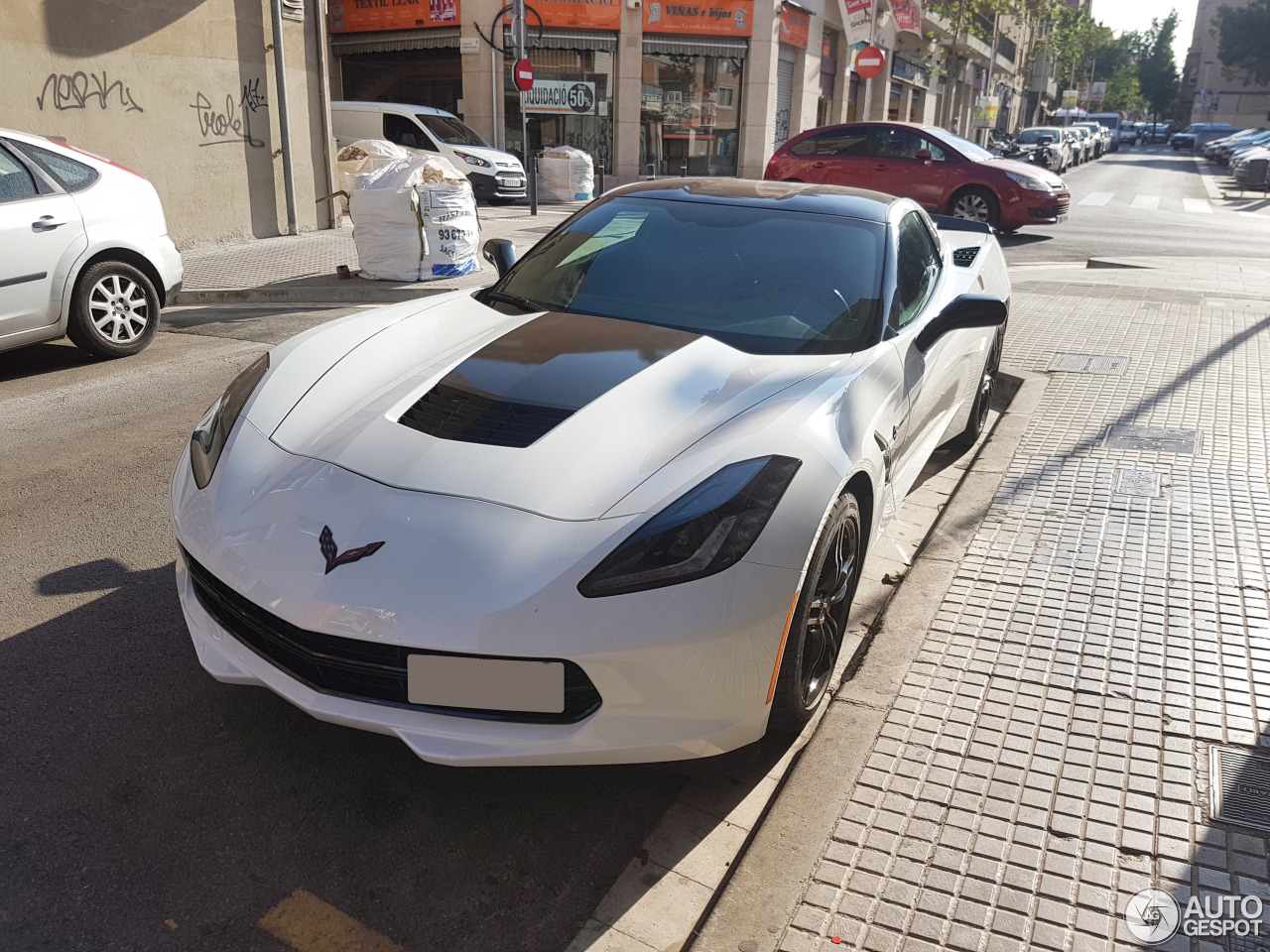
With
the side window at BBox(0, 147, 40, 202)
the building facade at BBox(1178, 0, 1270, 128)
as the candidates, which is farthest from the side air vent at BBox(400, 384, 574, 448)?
the building facade at BBox(1178, 0, 1270, 128)

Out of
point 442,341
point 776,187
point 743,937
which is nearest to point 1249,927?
point 743,937

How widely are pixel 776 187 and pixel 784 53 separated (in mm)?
25573

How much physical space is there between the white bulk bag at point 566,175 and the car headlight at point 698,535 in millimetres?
18421

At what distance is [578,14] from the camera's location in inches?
937

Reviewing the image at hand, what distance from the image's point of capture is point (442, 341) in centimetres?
346

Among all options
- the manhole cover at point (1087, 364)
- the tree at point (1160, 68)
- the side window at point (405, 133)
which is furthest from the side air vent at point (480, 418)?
the tree at point (1160, 68)

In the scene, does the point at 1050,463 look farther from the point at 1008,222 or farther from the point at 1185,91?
the point at 1185,91

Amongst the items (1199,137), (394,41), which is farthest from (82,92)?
(1199,137)

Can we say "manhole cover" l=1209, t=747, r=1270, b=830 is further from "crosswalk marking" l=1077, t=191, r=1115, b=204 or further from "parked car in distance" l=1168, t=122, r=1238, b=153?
"parked car in distance" l=1168, t=122, r=1238, b=153

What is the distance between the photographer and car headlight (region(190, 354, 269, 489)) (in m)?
2.87

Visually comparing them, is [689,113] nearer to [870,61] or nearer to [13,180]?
[870,61]

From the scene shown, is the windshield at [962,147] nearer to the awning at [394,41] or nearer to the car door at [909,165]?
the car door at [909,165]

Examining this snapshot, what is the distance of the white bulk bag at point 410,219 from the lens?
9.93 meters

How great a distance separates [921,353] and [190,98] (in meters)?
11.2
